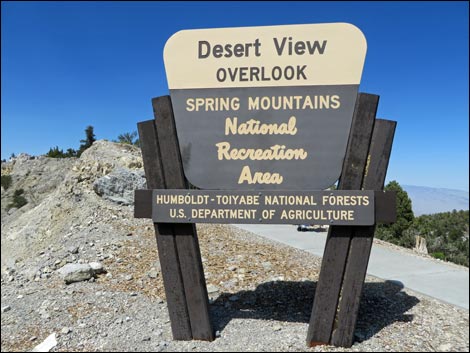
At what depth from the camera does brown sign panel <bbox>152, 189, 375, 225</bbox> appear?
11.1 feet

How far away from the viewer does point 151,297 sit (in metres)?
4.97

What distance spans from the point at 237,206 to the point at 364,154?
130 centimetres

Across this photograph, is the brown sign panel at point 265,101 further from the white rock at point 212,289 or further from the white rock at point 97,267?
the white rock at point 97,267

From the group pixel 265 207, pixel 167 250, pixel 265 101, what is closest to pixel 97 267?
pixel 167 250

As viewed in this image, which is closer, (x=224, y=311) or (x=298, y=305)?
(x=224, y=311)

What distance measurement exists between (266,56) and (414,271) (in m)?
4.49

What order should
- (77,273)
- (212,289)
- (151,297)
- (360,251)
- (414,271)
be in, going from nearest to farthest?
(360,251), (151,297), (212,289), (77,273), (414,271)

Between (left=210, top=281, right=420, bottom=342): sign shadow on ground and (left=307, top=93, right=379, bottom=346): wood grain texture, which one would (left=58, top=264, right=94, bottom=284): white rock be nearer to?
(left=210, top=281, right=420, bottom=342): sign shadow on ground

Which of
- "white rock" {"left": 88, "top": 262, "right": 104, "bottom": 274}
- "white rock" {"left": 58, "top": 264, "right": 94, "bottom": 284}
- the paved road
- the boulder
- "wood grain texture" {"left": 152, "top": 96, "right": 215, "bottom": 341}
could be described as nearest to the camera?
"wood grain texture" {"left": 152, "top": 96, "right": 215, "bottom": 341}

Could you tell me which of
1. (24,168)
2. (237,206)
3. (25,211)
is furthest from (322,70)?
(24,168)

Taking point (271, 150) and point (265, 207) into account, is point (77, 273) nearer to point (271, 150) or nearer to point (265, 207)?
point (265, 207)

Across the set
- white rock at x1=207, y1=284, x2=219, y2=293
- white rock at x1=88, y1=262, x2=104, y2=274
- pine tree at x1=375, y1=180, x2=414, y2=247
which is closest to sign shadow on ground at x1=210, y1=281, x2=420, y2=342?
white rock at x1=207, y1=284, x2=219, y2=293

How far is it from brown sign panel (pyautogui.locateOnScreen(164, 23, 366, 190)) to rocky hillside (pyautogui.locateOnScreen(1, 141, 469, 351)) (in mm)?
1689

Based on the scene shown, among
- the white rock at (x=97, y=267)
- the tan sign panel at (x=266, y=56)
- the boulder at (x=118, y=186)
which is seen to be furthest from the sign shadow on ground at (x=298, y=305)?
the boulder at (x=118, y=186)
